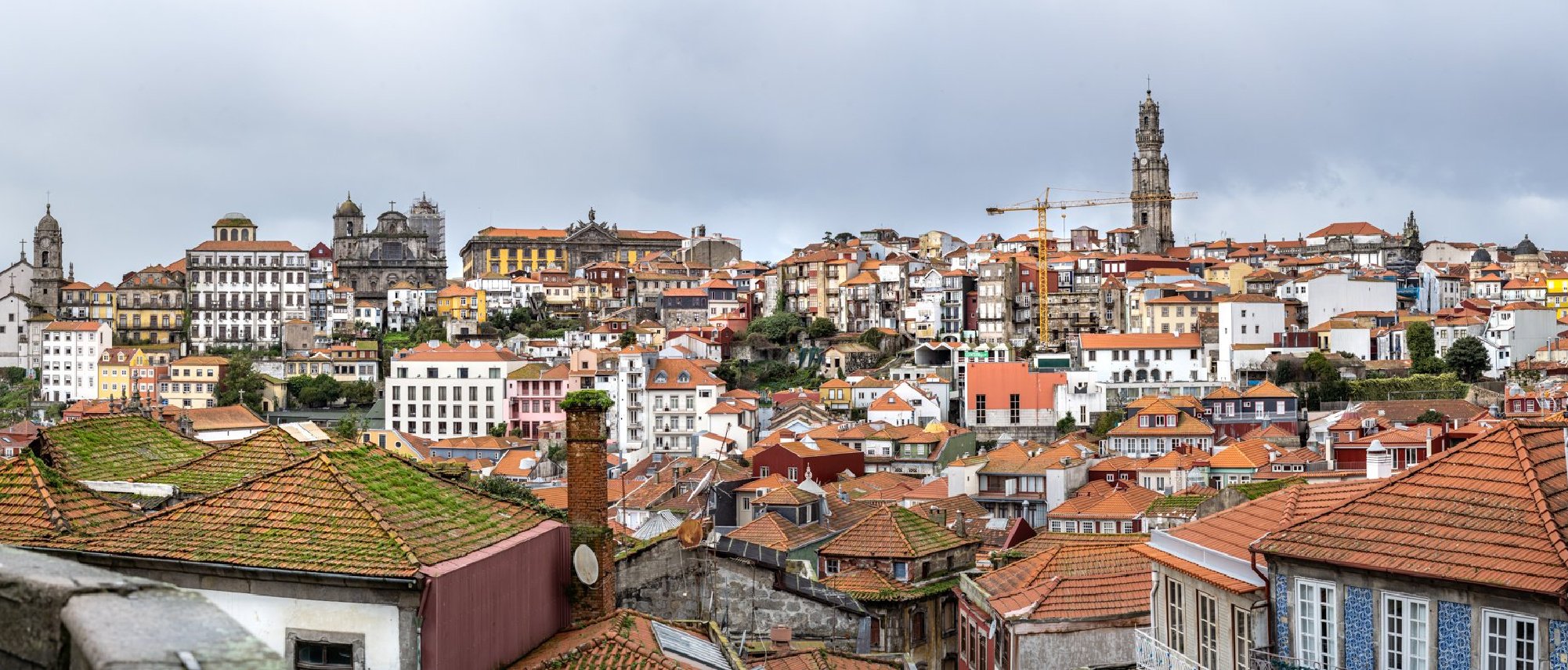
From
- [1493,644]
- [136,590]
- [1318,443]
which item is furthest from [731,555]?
[1318,443]

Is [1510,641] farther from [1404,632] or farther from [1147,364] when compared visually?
[1147,364]

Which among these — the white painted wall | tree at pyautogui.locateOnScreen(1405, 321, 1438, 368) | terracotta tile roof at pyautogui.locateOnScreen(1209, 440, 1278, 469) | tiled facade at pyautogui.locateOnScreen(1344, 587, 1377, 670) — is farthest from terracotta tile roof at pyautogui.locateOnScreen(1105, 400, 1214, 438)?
the white painted wall

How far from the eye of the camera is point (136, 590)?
3.39 metres

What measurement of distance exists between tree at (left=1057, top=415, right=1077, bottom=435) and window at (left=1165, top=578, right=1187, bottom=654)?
63.2m

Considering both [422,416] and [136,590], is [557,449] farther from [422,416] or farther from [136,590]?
[136,590]

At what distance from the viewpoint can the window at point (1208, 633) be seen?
13.1 meters

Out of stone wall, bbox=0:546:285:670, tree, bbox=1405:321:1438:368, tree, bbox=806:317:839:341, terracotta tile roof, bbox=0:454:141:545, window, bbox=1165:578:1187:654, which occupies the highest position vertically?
tree, bbox=806:317:839:341

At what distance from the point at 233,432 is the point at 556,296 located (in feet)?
150

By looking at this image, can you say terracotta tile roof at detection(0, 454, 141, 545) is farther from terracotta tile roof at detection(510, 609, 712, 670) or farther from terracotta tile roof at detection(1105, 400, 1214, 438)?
terracotta tile roof at detection(1105, 400, 1214, 438)

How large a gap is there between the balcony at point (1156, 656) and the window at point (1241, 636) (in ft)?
2.02

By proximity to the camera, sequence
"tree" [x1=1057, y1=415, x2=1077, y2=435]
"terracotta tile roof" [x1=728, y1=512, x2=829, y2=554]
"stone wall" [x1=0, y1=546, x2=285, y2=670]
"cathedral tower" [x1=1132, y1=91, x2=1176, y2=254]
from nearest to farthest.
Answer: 1. "stone wall" [x1=0, y1=546, x2=285, y2=670]
2. "terracotta tile roof" [x1=728, y1=512, x2=829, y2=554]
3. "tree" [x1=1057, y1=415, x2=1077, y2=435]
4. "cathedral tower" [x1=1132, y1=91, x2=1176, y2=254]

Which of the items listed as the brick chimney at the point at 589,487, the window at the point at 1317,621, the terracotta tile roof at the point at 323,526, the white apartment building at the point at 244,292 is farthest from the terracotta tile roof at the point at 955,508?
the white apartment building at the point at 244,292

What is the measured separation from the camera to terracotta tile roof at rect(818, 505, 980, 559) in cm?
2509

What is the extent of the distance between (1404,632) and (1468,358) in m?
80.8
